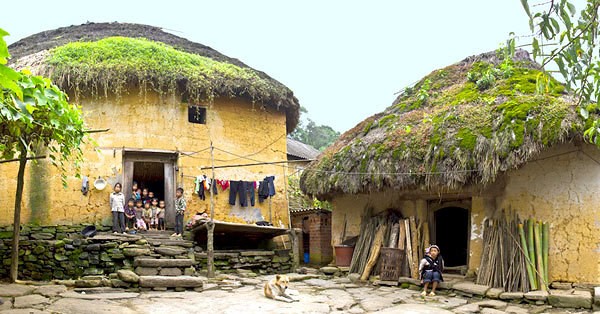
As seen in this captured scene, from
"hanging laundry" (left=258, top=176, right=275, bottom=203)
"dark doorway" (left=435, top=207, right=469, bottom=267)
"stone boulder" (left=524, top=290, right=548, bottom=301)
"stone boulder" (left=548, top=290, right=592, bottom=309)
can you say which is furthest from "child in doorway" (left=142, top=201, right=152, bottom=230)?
"stone boulder" (left=548, top=290, right=592, bottom=309)

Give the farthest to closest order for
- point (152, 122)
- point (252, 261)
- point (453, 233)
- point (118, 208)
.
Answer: point (453, 233) → point (152, 122) → point (252, 261) → point (118, 208)

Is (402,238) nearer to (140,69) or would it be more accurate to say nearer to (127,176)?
(127,176)

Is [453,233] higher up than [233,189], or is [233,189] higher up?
[233,189]

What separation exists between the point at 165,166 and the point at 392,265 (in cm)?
570

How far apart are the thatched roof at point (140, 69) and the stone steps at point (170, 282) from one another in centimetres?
494

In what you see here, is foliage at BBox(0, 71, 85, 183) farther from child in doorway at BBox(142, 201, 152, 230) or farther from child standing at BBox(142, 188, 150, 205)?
child standing at BBox(142, 188, 150, 205)

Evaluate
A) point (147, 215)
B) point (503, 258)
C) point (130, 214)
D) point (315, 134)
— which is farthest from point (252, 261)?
point (315, 134)

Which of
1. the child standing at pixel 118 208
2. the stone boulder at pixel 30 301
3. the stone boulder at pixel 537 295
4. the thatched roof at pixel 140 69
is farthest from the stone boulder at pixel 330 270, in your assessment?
the stone boulder at pixel 30 301

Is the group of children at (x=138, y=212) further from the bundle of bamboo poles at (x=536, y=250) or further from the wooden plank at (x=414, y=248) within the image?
the bundle of bamboo poles at (x=536, y=250)

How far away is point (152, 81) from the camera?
1124 centimetres

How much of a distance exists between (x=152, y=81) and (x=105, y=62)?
Result: 1065 mm

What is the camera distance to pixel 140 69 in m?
11.1

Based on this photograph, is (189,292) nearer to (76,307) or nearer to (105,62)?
(76,307)

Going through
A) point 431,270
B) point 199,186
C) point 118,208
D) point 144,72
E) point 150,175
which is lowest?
point 431,270
